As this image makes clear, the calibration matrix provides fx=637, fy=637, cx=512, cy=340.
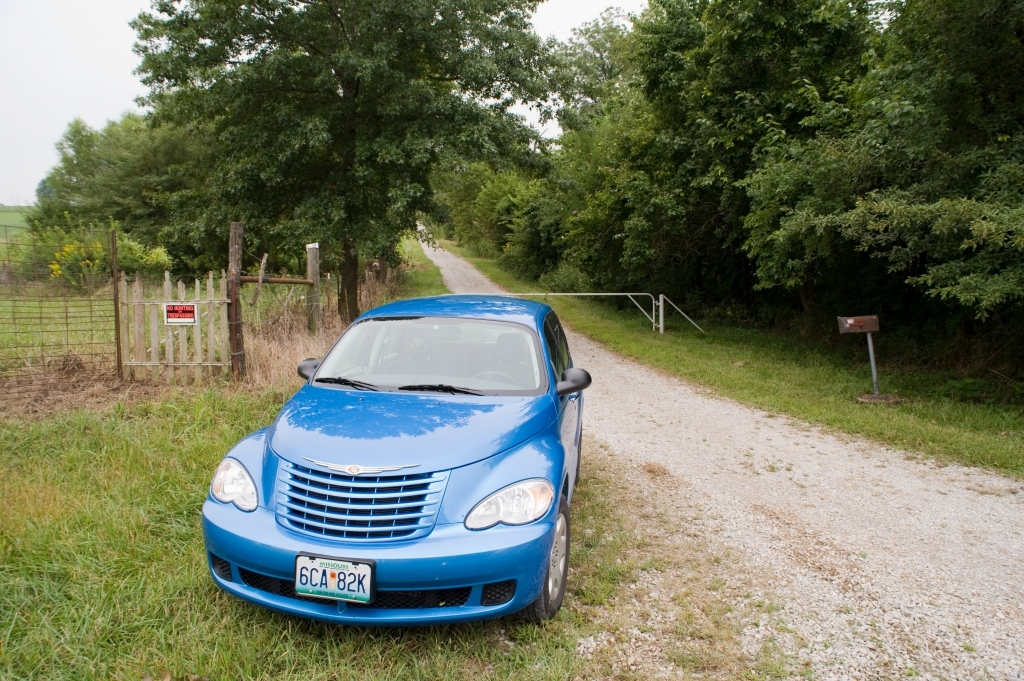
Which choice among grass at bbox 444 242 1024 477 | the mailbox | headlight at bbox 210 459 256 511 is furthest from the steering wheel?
the mailbox

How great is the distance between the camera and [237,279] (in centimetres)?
748

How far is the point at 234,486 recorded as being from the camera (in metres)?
3.38

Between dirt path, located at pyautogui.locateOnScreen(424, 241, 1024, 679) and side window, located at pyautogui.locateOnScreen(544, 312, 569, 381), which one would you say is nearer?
dirt path, located at pyautogui.locateOnScreen(424, 241, 1024, 679)

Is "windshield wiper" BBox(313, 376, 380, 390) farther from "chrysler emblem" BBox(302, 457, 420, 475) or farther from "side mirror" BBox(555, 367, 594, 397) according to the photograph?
"side mirror" BBox(555, 367, 594, 397)

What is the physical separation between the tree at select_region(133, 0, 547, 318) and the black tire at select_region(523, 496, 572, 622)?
1042 cm

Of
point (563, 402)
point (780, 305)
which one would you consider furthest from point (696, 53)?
point (563, 402)

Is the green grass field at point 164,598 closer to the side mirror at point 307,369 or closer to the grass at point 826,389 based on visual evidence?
the side mirror at point 307,369

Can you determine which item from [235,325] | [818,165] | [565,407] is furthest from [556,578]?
[818,165]

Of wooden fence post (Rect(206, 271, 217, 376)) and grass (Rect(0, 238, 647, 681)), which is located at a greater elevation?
wooden fence post (Rect(206, 271, 217, 376))

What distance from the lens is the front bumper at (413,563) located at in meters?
2.88

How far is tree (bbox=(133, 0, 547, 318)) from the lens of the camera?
13.2 metres

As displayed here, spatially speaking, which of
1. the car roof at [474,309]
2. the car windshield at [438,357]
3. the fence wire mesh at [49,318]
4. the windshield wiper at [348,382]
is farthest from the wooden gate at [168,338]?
the windshield wiper at [348,382]

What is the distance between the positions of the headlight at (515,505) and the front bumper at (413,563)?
4 centimetres

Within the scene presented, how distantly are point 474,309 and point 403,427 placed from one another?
163 centimetres
